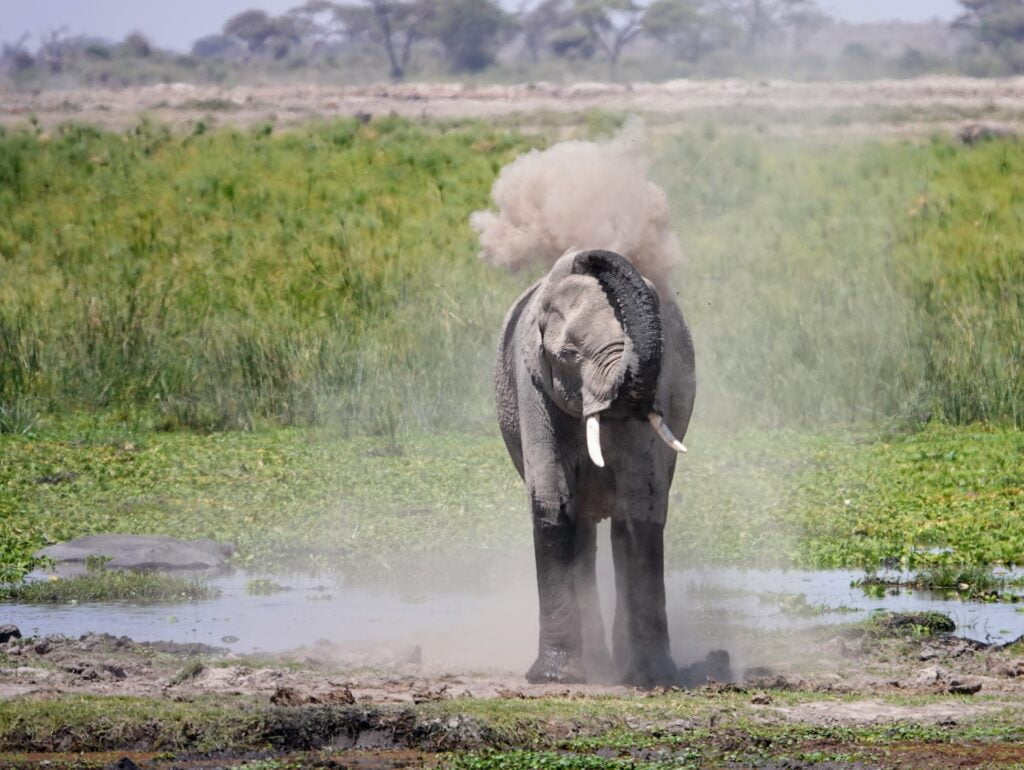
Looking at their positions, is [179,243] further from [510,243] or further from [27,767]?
[27,767]

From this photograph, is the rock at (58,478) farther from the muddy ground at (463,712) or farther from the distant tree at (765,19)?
the distant tree at (765,19)

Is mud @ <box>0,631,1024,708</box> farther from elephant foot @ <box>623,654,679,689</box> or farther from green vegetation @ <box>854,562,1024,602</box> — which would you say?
green vegetation @ <box>854,562,1024,602</box>

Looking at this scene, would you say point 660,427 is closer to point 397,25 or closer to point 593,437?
point 593,437

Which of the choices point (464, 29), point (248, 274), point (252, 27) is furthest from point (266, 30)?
point (248, 274)

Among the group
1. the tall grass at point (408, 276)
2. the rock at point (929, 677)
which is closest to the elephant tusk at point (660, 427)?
the rock at point (929, 677)

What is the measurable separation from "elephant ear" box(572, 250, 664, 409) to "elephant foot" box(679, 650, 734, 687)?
139 cm

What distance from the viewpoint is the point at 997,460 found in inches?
602

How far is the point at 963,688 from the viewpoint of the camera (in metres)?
8.60

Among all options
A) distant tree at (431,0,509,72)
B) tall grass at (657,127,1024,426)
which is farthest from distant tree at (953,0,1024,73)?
tall grass at (657,127,1024,426)

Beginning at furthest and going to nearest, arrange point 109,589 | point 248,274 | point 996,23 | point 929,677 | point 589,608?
point 996,23 → point 248,274 → point 109,589 → point 589,608 → point 929,677

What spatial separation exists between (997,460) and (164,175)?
2058 centimetres

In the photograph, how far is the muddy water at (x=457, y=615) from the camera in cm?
1023

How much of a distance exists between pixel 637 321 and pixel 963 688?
212cm

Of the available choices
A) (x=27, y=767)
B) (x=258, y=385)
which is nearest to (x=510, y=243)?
(x=27, y=767)
